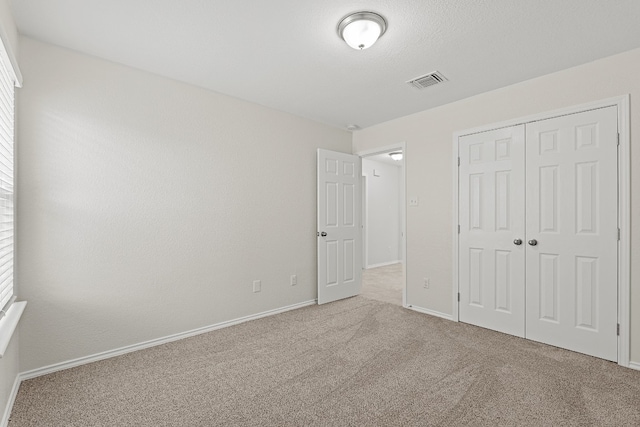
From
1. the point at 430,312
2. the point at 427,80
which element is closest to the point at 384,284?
the point at 430,312

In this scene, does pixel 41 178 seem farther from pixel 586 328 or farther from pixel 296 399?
pixel 586 328

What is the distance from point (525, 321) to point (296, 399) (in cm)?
232

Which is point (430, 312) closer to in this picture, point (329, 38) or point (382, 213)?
point (329, 38)

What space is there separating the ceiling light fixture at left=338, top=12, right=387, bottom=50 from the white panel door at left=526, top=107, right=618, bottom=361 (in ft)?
6.03

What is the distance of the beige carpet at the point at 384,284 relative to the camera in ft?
14.4

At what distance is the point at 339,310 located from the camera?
377 centimetres

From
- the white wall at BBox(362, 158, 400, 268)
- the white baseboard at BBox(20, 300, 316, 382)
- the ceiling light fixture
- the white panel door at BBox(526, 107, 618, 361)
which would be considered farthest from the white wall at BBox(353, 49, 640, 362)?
the white wall at BBox(362, 158, 400, 268)

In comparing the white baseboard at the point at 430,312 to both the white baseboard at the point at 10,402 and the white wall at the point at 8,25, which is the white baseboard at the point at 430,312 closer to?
the white baseboard at the point at 10,402

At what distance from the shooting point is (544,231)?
279 centimetres

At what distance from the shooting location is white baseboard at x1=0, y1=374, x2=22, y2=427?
168 cm

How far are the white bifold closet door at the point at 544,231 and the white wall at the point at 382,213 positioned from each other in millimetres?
3749

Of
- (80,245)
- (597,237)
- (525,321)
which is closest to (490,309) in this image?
(525,321)

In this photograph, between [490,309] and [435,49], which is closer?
[435,49]

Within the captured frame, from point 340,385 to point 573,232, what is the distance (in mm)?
2346
